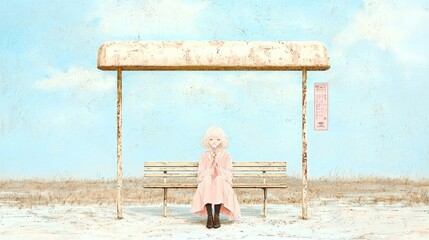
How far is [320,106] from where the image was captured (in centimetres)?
1271

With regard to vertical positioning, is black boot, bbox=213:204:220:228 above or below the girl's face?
below

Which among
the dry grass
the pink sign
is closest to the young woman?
the pink sign

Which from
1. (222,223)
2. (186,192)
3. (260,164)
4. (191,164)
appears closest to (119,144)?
(191,164)

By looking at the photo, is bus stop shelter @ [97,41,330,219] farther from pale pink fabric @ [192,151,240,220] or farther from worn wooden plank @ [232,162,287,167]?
worn wooden plank @ [232,162,287,167]

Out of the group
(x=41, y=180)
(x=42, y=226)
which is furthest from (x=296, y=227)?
(x=41, y=180)

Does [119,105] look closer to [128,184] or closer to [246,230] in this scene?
[246,230]

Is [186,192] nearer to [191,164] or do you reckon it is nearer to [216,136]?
[191,164]

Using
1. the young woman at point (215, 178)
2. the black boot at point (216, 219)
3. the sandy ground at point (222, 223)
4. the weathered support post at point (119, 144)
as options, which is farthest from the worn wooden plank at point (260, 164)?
the weathered support post at point (119, 144)

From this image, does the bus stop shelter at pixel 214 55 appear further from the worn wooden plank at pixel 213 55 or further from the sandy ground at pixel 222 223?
the sandy ground at pixel 222 223

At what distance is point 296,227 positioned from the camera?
1174cm

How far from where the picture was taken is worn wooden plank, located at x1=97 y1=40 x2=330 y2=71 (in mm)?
12266

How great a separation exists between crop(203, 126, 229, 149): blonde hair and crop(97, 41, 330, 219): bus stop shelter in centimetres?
97

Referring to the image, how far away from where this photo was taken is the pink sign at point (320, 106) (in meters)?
12.7

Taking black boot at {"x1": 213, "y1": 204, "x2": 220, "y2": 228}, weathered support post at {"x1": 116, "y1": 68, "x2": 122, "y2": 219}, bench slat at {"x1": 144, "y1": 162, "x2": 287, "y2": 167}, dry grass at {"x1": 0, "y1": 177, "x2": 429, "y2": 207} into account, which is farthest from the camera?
dry grass at {"x1": 0, "y1": 177, "x2": 429, "y2": 207}
